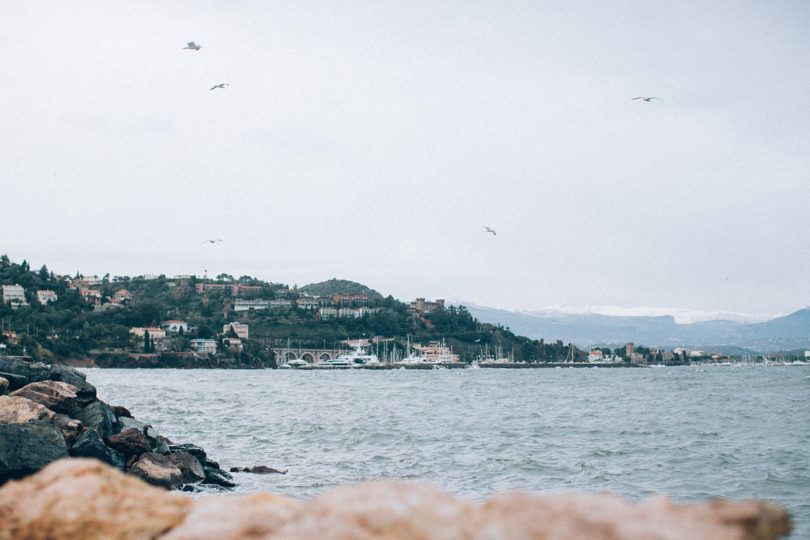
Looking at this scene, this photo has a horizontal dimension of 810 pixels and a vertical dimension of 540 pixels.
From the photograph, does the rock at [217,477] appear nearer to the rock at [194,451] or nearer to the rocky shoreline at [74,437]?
the rocky shoreline at [74,437]

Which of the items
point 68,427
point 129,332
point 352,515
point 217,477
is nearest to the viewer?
point 352,515

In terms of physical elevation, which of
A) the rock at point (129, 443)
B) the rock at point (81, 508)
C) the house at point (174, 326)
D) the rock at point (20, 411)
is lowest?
the rock at point (129, 443)

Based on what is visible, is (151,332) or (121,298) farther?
(121,298)

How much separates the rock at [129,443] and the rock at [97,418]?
64 centimetres

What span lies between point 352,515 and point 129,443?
13322 millimetres

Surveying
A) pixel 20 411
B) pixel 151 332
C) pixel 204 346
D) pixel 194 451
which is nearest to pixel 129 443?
pixel 20 411

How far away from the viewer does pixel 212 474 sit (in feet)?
56.1

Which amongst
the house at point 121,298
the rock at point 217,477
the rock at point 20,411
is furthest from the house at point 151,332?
the rock at point 20,411

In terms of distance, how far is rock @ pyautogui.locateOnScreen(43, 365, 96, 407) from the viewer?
688 inches

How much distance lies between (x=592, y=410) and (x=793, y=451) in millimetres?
17290

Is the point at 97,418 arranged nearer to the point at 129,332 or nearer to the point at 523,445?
the point at 523,445

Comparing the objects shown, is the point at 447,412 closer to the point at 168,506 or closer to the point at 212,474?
the point at 212,474

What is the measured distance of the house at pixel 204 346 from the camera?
506 ft

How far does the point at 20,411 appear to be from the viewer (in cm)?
1338
